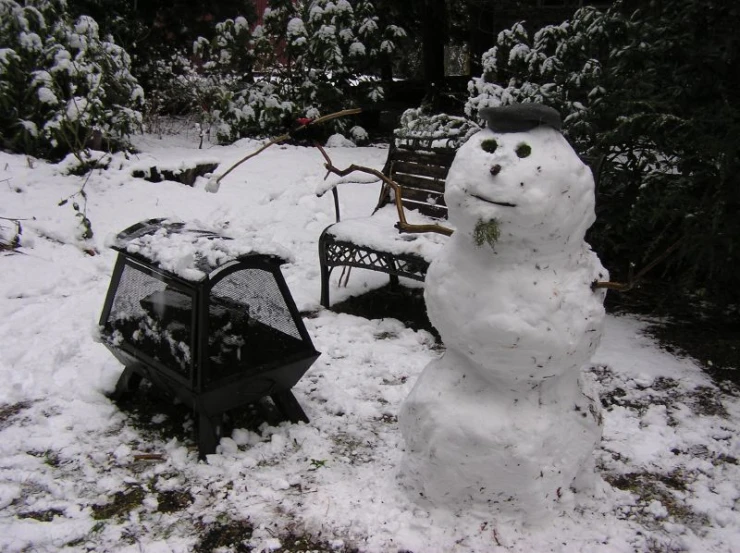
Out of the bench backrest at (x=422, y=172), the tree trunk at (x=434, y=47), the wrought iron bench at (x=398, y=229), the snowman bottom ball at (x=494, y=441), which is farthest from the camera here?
the tree trunk at (x=434, y=47)

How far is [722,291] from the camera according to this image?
167 inches

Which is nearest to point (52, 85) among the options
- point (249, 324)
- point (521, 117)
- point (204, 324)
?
point (249, 324)

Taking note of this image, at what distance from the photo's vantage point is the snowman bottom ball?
246cm

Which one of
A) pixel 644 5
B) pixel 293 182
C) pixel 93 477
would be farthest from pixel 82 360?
pixel 644 5

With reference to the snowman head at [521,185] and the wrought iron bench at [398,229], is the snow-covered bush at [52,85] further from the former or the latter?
the snowman head at [521,185]

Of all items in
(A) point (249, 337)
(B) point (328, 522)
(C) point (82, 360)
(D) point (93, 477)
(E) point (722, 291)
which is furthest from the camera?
(E) point (722, 291)

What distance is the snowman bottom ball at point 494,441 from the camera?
2.46 meters

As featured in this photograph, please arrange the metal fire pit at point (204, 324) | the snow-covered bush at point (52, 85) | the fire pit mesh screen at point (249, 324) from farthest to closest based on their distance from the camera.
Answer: the snow-covered bush at point (52, 85) → the fire pit mesh screen at point (249, 324) → the metal fire pit at point (204, 324)

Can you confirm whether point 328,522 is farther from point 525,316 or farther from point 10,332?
point 10,332

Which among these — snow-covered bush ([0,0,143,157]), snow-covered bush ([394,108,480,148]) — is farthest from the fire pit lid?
snow-covered bush ([0,0,143,157])

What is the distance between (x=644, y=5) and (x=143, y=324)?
4.42 meters

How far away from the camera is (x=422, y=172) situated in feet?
17.0

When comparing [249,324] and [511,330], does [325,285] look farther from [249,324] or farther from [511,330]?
[511,330]

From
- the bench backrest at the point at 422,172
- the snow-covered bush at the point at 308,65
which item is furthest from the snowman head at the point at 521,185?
the snow-covered bush at the point at 308,65
